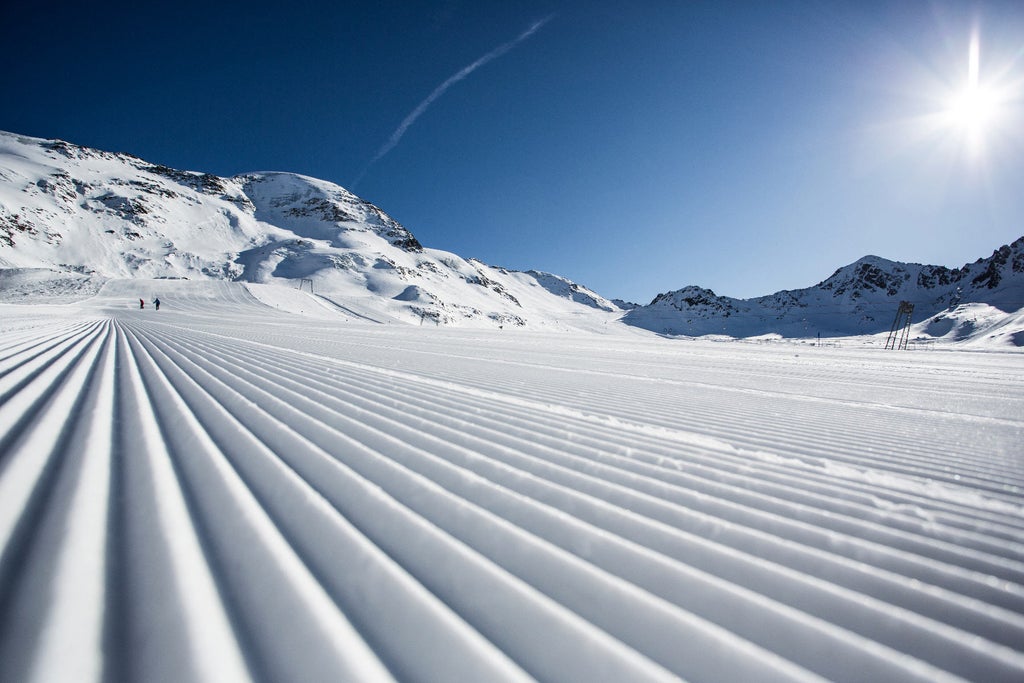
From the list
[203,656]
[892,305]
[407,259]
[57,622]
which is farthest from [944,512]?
[892,305]

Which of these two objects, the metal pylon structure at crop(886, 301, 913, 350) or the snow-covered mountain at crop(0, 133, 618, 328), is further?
the snow-covered mountain at crop(0, 133, 618, 328)

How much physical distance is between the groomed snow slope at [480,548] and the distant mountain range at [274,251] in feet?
120

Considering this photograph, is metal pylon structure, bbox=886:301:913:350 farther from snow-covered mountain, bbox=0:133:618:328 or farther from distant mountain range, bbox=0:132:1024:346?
snow-covered mountain, bbox=0:133:618:328

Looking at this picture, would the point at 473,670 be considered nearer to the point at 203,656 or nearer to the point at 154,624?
the point at 203,656

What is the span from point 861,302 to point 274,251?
221 metres

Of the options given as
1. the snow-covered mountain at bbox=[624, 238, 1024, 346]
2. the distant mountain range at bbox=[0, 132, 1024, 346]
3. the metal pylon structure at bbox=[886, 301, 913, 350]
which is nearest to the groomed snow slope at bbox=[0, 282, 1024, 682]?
the metal pylon structure at bbox=[886, 301, 913, 350]

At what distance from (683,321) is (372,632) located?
581ft

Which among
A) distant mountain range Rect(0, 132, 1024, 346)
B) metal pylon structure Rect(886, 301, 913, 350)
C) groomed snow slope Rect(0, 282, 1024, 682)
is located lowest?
groomed snow slope Rect(0, 282, 1024, 682)

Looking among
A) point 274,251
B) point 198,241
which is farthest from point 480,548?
point 198,241

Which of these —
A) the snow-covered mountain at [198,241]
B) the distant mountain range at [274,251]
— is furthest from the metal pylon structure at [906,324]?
the snow-covered mountain at [198,241]

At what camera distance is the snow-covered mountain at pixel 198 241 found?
185 feet

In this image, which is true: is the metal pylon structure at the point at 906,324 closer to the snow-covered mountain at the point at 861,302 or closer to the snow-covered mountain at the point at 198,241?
the snow-covered mountain at the point at 198,241

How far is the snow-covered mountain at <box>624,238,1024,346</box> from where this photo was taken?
125656 mm

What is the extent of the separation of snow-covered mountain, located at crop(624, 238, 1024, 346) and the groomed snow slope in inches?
4691
